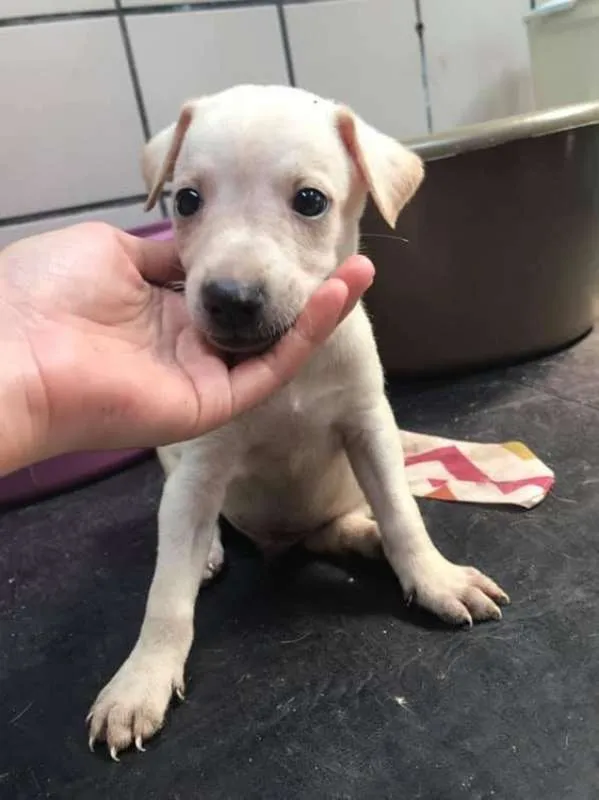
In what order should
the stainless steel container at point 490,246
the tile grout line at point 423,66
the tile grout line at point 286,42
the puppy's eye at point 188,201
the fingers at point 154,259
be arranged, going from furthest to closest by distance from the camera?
the tile grout line at point 423,66 < the tile grout line at point 286,42 < the stainless steel container at point 490,246 < the fingers at point 154,259 < the puppy's eye at point 188,201

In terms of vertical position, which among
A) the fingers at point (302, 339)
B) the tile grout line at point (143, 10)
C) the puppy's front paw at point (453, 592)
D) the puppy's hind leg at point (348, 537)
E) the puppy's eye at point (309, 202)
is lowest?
the puppy's hind leg at point (348, 537)

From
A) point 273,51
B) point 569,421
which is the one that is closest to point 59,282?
point 569,421

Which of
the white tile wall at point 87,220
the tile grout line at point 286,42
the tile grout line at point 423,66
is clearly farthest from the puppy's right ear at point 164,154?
the tile grout line at point 423,66

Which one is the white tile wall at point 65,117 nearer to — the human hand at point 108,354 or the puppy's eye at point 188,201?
the human hand at point 108,354

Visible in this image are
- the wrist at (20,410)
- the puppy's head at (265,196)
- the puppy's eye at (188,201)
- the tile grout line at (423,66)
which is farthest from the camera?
the tile grout line at (423,66)

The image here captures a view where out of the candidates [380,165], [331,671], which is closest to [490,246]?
[380,165]

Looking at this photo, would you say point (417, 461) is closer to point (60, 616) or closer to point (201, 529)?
point (201, 529)
